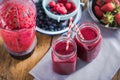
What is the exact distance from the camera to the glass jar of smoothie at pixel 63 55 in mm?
919

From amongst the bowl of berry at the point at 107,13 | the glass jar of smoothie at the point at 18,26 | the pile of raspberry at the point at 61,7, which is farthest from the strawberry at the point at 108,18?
the glass jar of smoothie at the point at 18,26

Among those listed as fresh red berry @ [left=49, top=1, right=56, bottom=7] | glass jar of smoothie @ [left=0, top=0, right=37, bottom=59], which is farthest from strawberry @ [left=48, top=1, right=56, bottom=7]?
glass jar of smoothie @ [left=0, top=0, right=37, bottom=59]

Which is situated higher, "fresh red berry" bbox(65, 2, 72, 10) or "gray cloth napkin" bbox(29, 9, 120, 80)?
"fresh red berry" bbox(65, 2, 72, 10)

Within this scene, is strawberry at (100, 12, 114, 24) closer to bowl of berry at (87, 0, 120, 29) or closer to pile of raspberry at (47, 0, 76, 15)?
bowl of berry at (87, 0, 120, 29)

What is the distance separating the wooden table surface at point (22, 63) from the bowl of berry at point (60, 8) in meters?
0.07

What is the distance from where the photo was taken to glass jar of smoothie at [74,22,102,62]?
95cm

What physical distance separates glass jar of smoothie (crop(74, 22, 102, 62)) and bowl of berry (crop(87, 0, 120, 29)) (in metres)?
0.10

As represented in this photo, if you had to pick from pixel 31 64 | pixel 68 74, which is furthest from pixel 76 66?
pixel 31 64

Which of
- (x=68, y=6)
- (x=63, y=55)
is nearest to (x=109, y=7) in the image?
Answer: (x=68, y=6)

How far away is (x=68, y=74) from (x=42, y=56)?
0.34ft

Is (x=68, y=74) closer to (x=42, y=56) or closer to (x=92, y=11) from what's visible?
(x=42, y=56)

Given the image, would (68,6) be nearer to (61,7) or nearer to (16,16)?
(61,7)

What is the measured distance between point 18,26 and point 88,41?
20 cm

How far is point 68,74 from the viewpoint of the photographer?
0.98 metres
